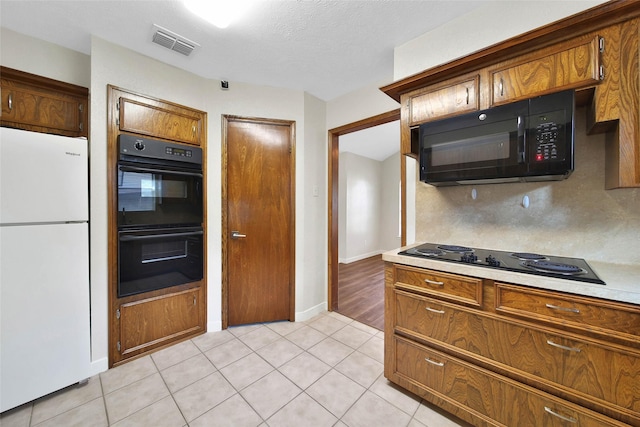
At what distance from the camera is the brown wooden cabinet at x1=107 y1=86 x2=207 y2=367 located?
75.0 inches

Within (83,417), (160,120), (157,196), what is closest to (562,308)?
(83,417)

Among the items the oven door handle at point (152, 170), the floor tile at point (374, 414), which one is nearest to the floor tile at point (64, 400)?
the oven door handle at point (152, 170)

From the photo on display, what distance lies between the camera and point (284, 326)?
260 centimetres

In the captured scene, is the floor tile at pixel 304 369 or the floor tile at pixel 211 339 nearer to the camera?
the floor tile at pixel 304 369

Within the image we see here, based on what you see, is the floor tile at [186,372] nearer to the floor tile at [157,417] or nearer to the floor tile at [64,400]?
the floor tile at [157,417]

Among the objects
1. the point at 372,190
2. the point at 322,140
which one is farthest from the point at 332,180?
the point at 372,190

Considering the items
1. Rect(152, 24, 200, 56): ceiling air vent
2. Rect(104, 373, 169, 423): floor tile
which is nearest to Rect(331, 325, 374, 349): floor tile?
Rect(104, 373, 169, 423): floor tile

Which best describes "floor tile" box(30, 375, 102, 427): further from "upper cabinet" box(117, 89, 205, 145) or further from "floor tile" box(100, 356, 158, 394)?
"upper cabinet" box(117, 89, 205, 145)

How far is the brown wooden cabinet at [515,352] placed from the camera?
0.99m

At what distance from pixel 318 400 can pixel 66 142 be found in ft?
7.95

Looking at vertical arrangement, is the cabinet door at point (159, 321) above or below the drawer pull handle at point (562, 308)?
below

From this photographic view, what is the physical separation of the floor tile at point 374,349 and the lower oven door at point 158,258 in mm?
1703

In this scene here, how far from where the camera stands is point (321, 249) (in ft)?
9.67

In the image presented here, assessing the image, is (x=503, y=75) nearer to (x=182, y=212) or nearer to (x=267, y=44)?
(x=267, y=44)
